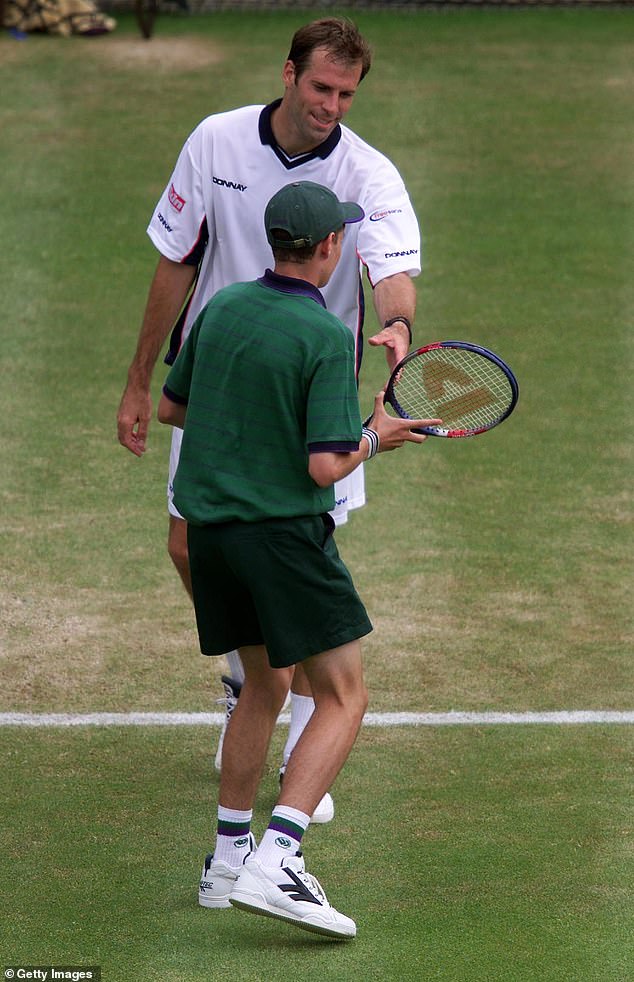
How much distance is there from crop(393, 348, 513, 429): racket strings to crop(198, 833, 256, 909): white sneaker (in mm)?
1520

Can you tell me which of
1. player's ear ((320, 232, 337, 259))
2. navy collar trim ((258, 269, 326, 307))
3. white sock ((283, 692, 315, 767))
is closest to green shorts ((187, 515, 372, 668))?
navy collar trim ((258, 269, 326, 307))

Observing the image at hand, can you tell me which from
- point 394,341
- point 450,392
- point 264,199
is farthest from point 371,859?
point 264,199

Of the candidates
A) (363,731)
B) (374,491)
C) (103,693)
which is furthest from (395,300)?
(374,491)

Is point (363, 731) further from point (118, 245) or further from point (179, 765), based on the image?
point (118, 245)

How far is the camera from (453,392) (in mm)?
4781

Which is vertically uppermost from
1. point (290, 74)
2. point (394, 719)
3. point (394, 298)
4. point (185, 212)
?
point (290, 74)

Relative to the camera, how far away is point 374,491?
8234mm

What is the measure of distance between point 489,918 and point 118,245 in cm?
814

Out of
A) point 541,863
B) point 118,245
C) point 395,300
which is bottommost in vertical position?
point 118,245

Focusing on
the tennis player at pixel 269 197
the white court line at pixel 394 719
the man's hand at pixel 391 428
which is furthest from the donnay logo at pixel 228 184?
the white court line at pixel 394 719

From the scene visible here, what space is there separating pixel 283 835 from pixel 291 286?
1.61 metres

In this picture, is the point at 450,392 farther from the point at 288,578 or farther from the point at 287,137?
the point at 287,137

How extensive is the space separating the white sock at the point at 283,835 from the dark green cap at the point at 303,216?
1.66 m

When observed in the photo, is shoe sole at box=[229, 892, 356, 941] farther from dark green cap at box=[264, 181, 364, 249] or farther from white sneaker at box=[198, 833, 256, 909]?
dark green cap at box=[264, 181, 364, 249]
